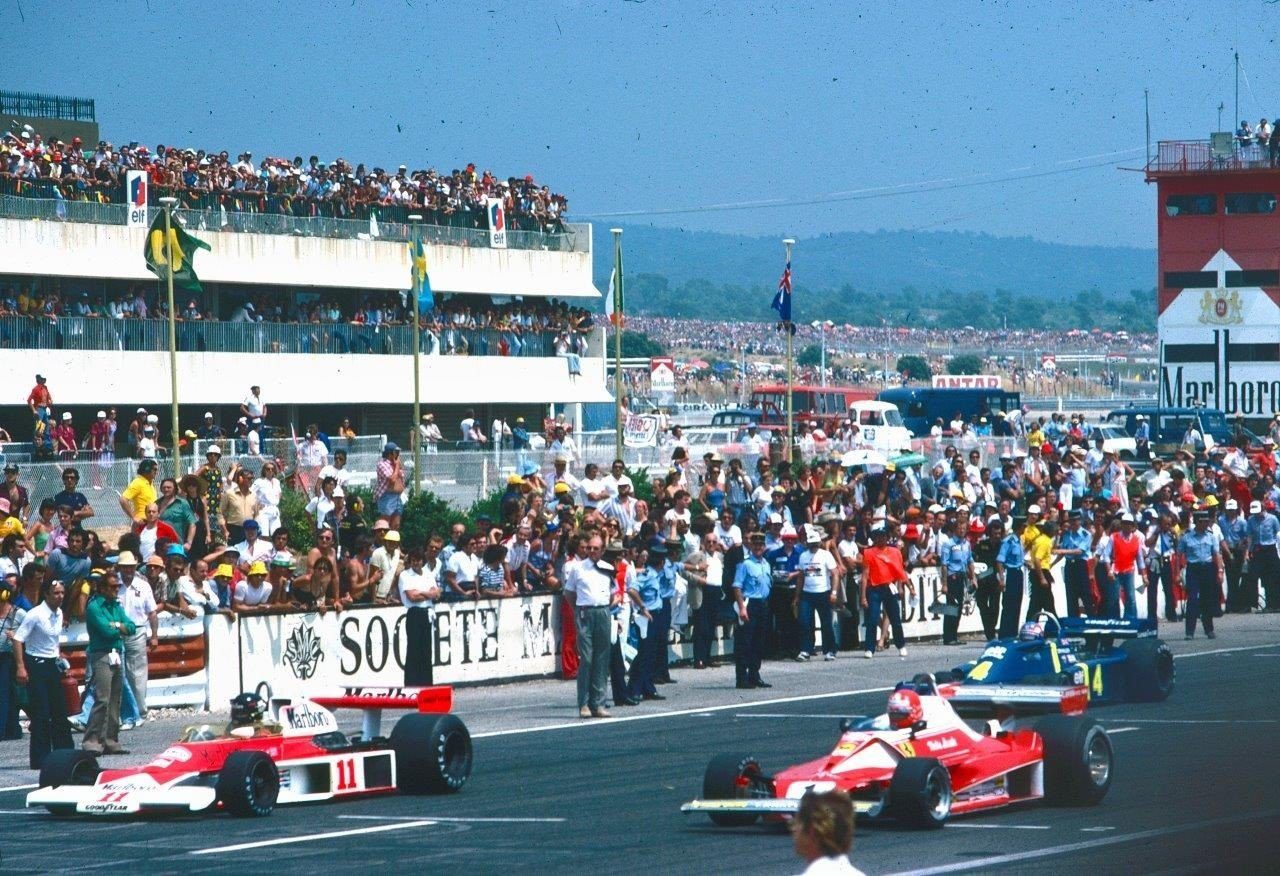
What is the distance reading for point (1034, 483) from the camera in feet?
118

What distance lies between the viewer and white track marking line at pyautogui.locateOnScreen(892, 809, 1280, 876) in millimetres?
11102

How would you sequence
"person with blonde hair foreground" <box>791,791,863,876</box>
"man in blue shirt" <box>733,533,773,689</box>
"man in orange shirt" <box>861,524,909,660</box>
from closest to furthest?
"person with blonde hair foreground" <box>791,791,863,876</box> < "man in blue shirt" <box>733,533,773,689</box> < "man in orange shirt" <box>861,524,909,660</box>

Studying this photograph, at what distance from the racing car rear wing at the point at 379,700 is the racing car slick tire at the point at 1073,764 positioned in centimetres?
457

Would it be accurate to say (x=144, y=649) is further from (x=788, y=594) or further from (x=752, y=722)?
(x=788, y=594)

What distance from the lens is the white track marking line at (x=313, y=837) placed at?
39.8ft

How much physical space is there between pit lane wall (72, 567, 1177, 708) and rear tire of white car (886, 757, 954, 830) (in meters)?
6.71

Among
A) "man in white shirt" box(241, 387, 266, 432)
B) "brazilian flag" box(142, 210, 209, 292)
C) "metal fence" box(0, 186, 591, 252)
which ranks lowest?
"man in white shirt" box(241, 387, 266, 432)

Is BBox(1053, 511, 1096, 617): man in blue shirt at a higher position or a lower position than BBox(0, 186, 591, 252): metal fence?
lower

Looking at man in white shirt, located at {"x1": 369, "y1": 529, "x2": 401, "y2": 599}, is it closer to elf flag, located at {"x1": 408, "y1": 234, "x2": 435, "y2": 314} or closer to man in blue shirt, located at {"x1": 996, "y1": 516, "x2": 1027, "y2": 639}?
man in blue shirt, located at {"x1": 996, "y1": 516, "x2": 1027, "y2": 639}

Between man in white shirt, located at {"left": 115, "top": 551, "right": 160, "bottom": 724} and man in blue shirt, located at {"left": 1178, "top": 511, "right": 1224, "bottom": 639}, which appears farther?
man in blue shirt, located at {"left": 1178, "top": 511, "right": 1224, "bottom": 639}

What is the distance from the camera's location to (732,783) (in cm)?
1273

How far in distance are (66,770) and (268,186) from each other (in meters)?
33.7

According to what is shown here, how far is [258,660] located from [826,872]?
14.2 meters

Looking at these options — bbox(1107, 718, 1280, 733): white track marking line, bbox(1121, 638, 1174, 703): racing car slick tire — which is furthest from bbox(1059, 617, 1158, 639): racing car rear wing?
bbox(1107, 718, 1280, 733): white track marking line
